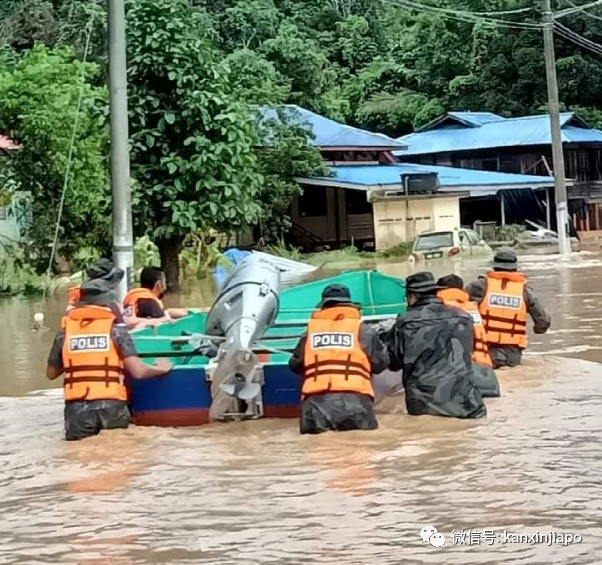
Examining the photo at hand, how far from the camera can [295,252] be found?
34.7m

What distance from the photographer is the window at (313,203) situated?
40188mm

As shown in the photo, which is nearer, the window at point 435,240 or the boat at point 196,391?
the boat at point 196,391

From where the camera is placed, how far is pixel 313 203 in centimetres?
4053

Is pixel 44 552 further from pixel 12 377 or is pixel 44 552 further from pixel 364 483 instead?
pixel 12 377

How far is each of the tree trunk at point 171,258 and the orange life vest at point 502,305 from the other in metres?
11.4

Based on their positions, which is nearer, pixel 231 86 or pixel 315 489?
pixel 315 489

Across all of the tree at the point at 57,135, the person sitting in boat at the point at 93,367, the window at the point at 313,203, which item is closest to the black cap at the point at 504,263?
the person sitting in boat at the point at 93,367

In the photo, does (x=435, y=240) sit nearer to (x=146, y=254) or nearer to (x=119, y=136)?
(x=146, y=254)

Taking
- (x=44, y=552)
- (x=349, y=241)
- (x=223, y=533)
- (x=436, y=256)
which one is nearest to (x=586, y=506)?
(x=223, y=533)

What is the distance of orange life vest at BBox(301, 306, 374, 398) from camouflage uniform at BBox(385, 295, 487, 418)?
1.26 ft

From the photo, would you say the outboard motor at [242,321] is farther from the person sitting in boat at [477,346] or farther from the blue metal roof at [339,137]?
the blue metal roof at [339,137]

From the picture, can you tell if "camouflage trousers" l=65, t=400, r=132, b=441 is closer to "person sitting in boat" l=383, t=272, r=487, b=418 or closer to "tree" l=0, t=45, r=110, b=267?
"person sitting in boat" l=383, t=272, r=487, b=418

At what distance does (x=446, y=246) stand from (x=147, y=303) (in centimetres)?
2488

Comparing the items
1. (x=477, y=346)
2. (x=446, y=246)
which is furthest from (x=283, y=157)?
(x=477, y=346)
